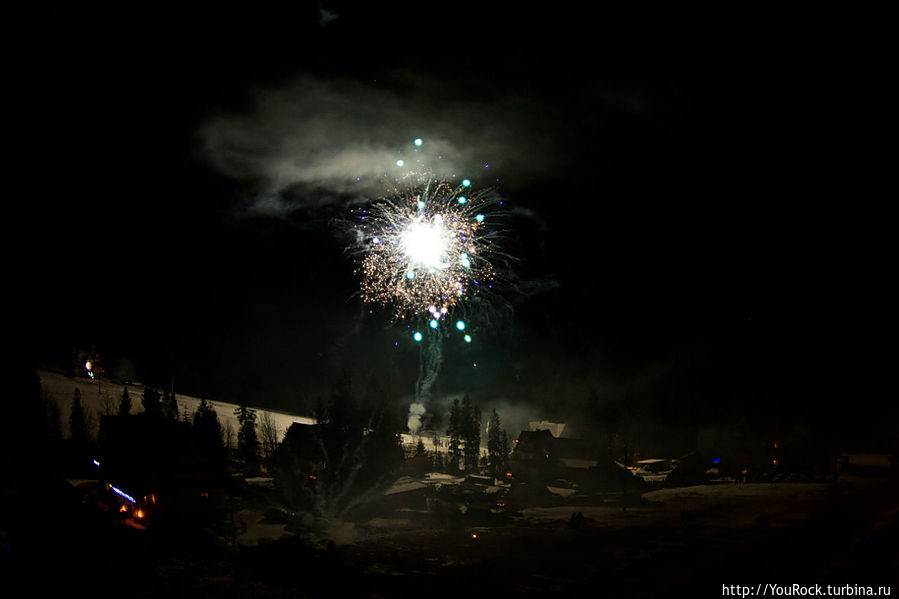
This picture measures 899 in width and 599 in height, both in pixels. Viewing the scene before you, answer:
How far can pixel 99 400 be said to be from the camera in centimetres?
9619

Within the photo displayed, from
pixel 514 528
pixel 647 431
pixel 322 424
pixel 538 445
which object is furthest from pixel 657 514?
pixel 647 431

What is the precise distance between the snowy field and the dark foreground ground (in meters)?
67.5

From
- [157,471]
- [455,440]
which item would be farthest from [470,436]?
[157,471]

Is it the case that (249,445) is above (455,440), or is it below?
above

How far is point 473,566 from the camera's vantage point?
1235 inches

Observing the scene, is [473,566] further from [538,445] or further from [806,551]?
[538,445]

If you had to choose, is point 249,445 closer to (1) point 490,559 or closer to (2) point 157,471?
(2) point 157,471

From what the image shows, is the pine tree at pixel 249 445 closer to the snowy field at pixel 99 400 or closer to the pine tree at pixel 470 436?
the snowy field at pixel 99 400

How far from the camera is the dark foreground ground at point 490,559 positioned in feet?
81.7

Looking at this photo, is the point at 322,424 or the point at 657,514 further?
the point at 322,424

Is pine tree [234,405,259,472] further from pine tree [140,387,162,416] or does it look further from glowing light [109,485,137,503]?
glowing light [109,485,137,503]

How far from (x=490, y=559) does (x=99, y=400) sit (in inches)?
3609

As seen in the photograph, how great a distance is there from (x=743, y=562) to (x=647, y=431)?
91431mm

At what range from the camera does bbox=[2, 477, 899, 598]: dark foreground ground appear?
980 inches
